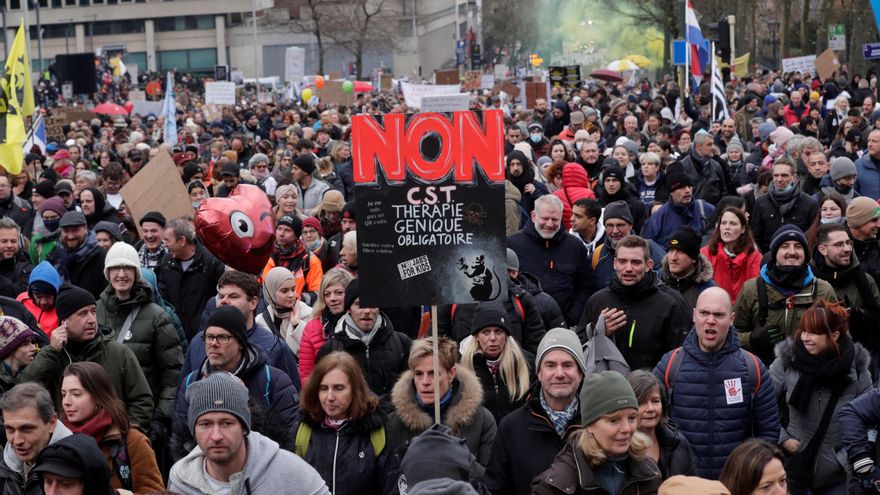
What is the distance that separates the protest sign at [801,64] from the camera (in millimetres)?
32625

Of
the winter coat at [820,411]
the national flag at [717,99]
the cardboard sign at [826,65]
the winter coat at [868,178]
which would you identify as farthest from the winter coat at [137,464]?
the cardboard sign at [826,65]

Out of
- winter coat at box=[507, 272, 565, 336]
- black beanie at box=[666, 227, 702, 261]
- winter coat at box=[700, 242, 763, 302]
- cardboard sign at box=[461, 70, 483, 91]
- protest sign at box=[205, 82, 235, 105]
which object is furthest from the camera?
cardboard sign at box=[461, 70, 483, 91]

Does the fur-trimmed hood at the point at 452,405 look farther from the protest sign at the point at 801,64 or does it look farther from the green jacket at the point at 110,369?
the protest sign at the point at 801,64

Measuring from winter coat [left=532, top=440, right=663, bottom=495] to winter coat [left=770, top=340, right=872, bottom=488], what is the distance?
187 cm

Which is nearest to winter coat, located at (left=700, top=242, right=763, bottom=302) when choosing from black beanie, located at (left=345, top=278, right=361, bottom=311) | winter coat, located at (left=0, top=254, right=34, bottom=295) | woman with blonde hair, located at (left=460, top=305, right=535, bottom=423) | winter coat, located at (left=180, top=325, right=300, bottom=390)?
woman with blonde hair, located at (left=460, top=305, right=535, bottom=423)

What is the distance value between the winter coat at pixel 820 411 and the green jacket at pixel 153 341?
333 centimetres

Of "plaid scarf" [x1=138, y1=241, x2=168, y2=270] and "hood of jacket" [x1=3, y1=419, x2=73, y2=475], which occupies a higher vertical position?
"plaid scarf" [x1=138, y1=241, x2=168, y2=270]

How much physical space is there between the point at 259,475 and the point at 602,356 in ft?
7.47

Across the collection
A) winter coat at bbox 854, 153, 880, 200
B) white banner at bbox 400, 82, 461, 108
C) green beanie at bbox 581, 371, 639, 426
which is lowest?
green beanie at bbox 581, 371, 639, 426

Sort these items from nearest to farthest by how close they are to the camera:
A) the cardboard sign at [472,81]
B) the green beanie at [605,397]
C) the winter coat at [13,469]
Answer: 1. the green beanie at [605,397]
2. the winter coat at [13,469]
3. the cardboard sign at [472,81]

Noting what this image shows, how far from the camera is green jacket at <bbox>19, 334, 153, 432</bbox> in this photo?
22.7ft

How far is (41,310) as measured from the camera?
8.52 m

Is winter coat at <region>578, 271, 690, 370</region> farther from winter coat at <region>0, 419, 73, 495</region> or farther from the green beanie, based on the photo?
winter coat at <region>0, 419, 73, 495</region>

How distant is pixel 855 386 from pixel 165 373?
12.4 ft
